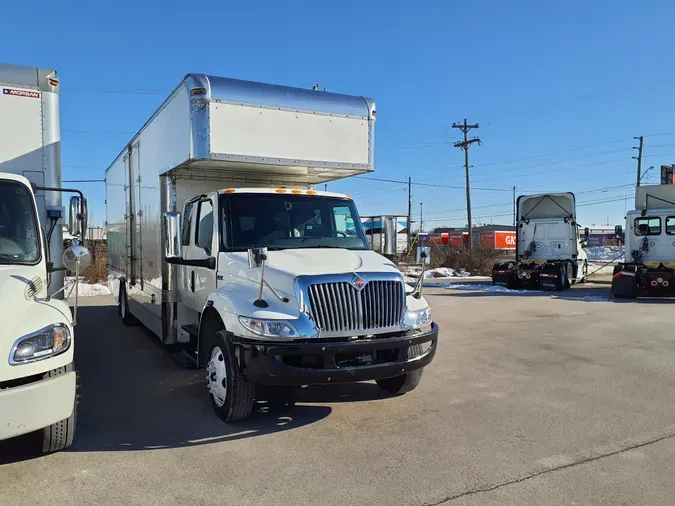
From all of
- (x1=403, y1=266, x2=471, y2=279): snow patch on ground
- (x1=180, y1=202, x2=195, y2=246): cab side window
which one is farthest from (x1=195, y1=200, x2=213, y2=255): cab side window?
(x1=403, y1=266, x2=471, y2=279): snow patch on ground

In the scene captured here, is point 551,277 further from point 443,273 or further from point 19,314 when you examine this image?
point 19,314

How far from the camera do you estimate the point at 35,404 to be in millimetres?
3785

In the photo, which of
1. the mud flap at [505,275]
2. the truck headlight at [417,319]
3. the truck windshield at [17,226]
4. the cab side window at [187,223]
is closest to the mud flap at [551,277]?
the mud flap at [505,275]

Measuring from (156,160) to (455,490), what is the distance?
5.88 meters

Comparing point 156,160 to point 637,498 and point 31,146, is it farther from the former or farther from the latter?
point 637,498

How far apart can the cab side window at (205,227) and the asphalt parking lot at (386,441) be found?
5.75 feet

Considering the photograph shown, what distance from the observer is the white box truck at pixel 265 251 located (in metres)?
4.81

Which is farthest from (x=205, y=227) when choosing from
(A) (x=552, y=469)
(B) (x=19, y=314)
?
(A) (x=552, y=469)

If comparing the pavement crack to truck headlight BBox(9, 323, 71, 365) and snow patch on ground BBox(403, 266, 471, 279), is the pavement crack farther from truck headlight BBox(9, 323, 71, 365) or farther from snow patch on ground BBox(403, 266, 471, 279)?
snow patch on ground BBox(403, 266, 471, 279)

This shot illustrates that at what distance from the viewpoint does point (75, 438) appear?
4.86 metres

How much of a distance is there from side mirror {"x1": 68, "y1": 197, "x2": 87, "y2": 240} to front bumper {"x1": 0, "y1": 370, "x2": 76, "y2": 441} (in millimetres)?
2434

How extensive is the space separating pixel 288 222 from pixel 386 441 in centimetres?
264

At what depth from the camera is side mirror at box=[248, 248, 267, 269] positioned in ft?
15.9

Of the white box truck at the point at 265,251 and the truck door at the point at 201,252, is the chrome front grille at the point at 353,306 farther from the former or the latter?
the truck door at the point at 201,252
